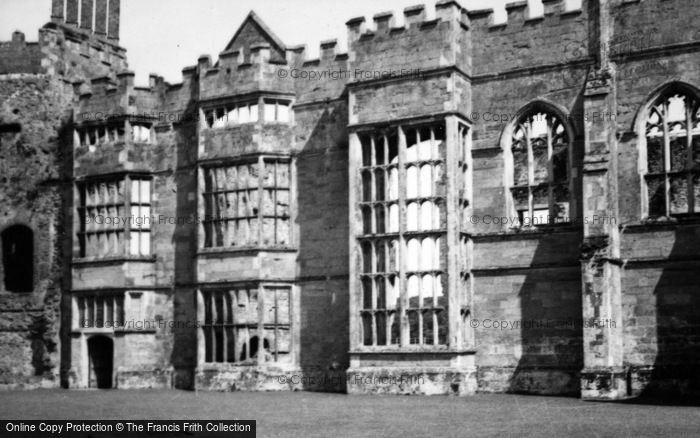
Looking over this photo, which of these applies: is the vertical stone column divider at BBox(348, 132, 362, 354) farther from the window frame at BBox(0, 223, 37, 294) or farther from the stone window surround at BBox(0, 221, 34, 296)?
the window frame at BBox(0, 223, 37, 294)

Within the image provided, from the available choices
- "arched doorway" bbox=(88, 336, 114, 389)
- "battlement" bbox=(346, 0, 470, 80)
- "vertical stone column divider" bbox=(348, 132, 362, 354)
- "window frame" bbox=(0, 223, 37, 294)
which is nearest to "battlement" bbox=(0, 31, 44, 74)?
"window frame" bbox=(0, 223, 37, 294)

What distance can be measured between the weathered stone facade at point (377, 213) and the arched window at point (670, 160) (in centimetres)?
5

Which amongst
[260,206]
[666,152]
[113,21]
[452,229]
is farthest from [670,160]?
[113,21]

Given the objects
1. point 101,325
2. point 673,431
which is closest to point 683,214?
point 673,431

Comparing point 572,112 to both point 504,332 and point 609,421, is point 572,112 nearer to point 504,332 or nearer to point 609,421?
point 504,332

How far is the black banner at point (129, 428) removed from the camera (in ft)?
53.1

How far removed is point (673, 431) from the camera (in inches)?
645

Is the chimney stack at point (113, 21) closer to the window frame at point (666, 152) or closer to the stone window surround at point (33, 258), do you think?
the stone window surround at point (33, 258)

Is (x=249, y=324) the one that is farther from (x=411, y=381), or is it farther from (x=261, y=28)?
(x=261, y=28)

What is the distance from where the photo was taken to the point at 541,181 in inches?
1072

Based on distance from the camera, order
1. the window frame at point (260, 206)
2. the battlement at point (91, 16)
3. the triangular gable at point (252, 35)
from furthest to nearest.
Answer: the battlement at point (91, 16)
the triangular gable at point (252, 35)
the window frame at point (260, 206)

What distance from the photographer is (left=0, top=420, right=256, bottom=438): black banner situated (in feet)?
53.1

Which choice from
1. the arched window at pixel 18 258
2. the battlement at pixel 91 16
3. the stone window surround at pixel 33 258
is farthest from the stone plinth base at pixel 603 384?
the battlement at pixel 91 16

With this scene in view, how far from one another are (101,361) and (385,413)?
15175 millimetres
